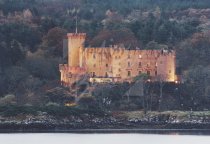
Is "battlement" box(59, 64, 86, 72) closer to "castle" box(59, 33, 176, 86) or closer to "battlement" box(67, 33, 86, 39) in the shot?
"castle" box(59, 33, 176, 86)

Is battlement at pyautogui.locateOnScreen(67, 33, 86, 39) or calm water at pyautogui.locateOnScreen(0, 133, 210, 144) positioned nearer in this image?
calm water at pyautogui.locateOnScreen(0, 133, 210, 144)

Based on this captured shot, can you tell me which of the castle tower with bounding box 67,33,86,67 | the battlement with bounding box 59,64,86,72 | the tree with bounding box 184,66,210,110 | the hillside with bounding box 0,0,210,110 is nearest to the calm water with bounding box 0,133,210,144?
the hillside with bounding box 0,0,210,110

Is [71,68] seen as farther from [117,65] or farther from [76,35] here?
[76,35]

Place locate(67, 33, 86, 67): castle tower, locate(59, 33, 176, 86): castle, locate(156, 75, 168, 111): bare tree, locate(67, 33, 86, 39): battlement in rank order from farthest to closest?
locate(67, 33, 86, 39): battlement
locate(67, 33, 86, 67): castle tower
locate(59, 33, 176, 86): castle
locate(156, 75, 168, 111): bare tree

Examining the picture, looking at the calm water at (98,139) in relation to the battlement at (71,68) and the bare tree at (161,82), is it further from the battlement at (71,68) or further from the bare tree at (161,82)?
the battlement at (71,68)

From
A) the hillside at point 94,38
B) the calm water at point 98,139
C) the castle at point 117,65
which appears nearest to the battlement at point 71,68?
the castle at point 117,65

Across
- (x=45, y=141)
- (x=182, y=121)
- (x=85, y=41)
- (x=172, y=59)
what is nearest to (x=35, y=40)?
(x=85, y=41)

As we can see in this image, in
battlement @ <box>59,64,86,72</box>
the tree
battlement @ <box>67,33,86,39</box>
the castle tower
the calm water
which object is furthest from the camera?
battlement @ <box>67,33,86,39</box>

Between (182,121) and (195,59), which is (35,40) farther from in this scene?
(182,121)
